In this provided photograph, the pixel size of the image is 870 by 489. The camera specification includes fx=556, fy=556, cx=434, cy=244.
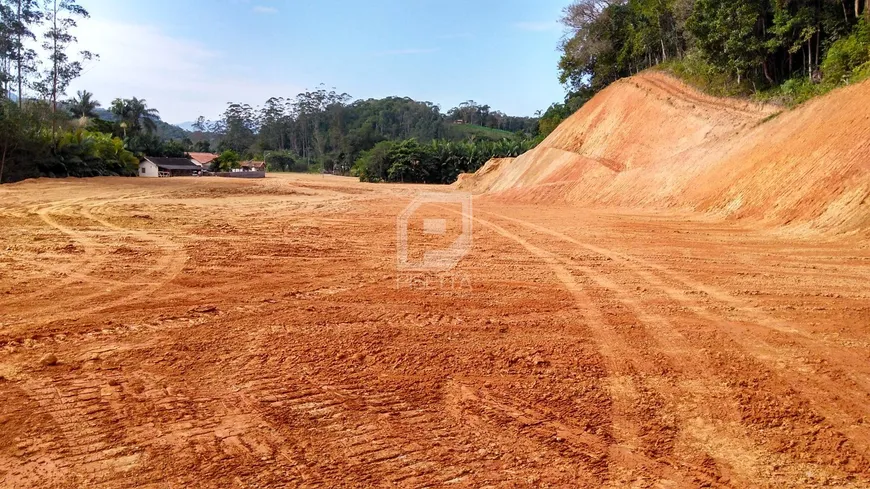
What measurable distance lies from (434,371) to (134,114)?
72.3 m

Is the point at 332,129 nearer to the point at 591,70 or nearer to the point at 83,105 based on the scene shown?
the point at 83,105

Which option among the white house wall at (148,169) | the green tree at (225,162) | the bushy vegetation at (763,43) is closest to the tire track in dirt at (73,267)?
the bushy vegetation at (763,43)

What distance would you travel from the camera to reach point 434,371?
13.7 ft

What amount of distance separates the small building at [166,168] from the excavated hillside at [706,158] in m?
35.9

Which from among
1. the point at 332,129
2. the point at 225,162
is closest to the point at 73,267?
the point at 225,162

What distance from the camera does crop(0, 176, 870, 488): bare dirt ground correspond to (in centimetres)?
295

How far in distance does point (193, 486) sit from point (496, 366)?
230 centimetres

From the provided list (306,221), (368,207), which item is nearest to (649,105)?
(368,207)

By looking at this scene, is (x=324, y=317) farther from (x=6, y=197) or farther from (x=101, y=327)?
(x=6, y=197)

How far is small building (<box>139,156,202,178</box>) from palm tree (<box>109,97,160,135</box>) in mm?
10972

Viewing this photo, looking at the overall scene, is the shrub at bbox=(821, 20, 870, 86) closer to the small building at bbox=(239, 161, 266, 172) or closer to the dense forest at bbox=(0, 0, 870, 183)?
the dense forest at bbox=(0, 0, 870, 183)

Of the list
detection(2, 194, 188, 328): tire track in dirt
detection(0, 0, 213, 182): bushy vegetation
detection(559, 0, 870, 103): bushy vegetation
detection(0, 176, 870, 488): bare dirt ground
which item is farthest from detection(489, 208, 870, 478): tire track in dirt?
detection(0, 0, 213, 182): bushy vegetation

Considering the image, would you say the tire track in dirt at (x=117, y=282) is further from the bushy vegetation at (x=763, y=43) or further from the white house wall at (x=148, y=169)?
the white house wall at (x=148, y=169)

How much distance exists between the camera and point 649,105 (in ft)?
73.2
